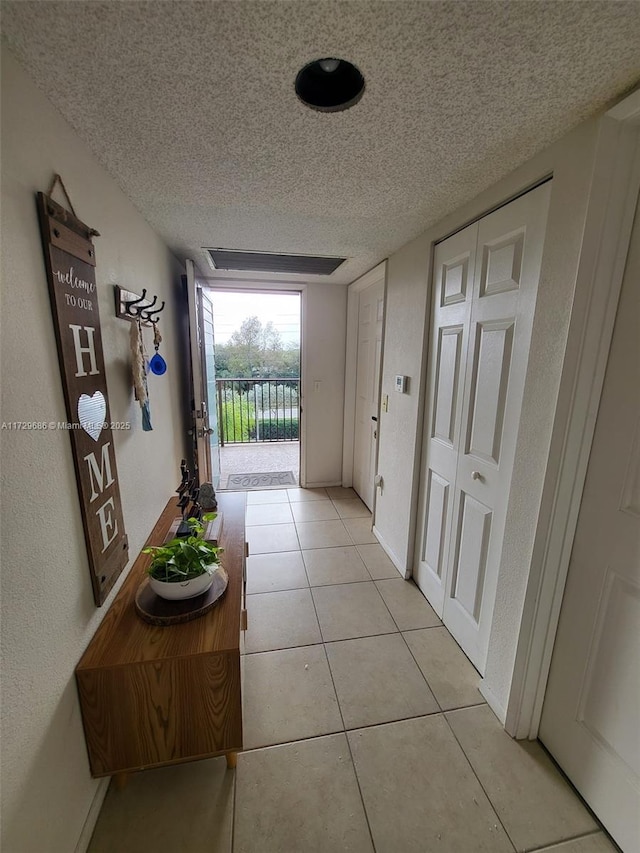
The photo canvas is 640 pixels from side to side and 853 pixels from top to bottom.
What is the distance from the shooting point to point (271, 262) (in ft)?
8.52

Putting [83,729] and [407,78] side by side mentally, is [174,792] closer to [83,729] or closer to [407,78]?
[83,729]

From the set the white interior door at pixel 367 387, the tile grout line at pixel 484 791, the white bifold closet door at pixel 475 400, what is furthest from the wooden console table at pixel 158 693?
the white interior door at pixel 367 387

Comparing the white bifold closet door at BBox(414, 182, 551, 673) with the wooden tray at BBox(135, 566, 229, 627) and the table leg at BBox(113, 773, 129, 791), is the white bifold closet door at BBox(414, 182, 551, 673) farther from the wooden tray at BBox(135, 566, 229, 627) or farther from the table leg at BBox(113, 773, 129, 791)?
the table leg at BBox(113, 773, 129, 791)

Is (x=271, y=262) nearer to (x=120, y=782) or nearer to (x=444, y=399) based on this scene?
(x=444, y=399)

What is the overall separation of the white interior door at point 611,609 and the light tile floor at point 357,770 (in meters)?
0.18

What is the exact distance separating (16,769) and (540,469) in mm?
1581

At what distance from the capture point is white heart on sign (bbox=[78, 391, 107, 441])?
3.36 feet

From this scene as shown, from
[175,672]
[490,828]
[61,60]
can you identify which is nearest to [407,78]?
[61,60]

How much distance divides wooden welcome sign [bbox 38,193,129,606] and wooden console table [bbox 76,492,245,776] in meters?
0.18

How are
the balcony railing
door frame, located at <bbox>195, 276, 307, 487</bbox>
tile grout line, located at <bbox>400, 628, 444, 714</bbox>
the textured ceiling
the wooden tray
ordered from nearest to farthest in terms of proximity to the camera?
the textured ceiling < the wooden tray < tile grout line, located at <bbox>400, 628, 444, 714</bbox> < door frame, located at <bbox>195, 276, 307, 487</bbox> < the balcony railing

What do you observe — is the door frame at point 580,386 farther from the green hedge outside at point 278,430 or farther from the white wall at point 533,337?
the green hedge outside at point 278,430

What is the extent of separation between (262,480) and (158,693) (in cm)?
285

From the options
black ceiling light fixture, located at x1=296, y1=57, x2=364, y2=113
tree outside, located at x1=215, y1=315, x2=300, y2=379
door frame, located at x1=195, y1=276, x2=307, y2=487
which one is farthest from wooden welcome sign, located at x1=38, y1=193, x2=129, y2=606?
tree outside, located at x1=215, y1=315, x2=300, y2=379

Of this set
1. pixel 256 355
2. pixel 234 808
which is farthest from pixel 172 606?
pixel 256 355
